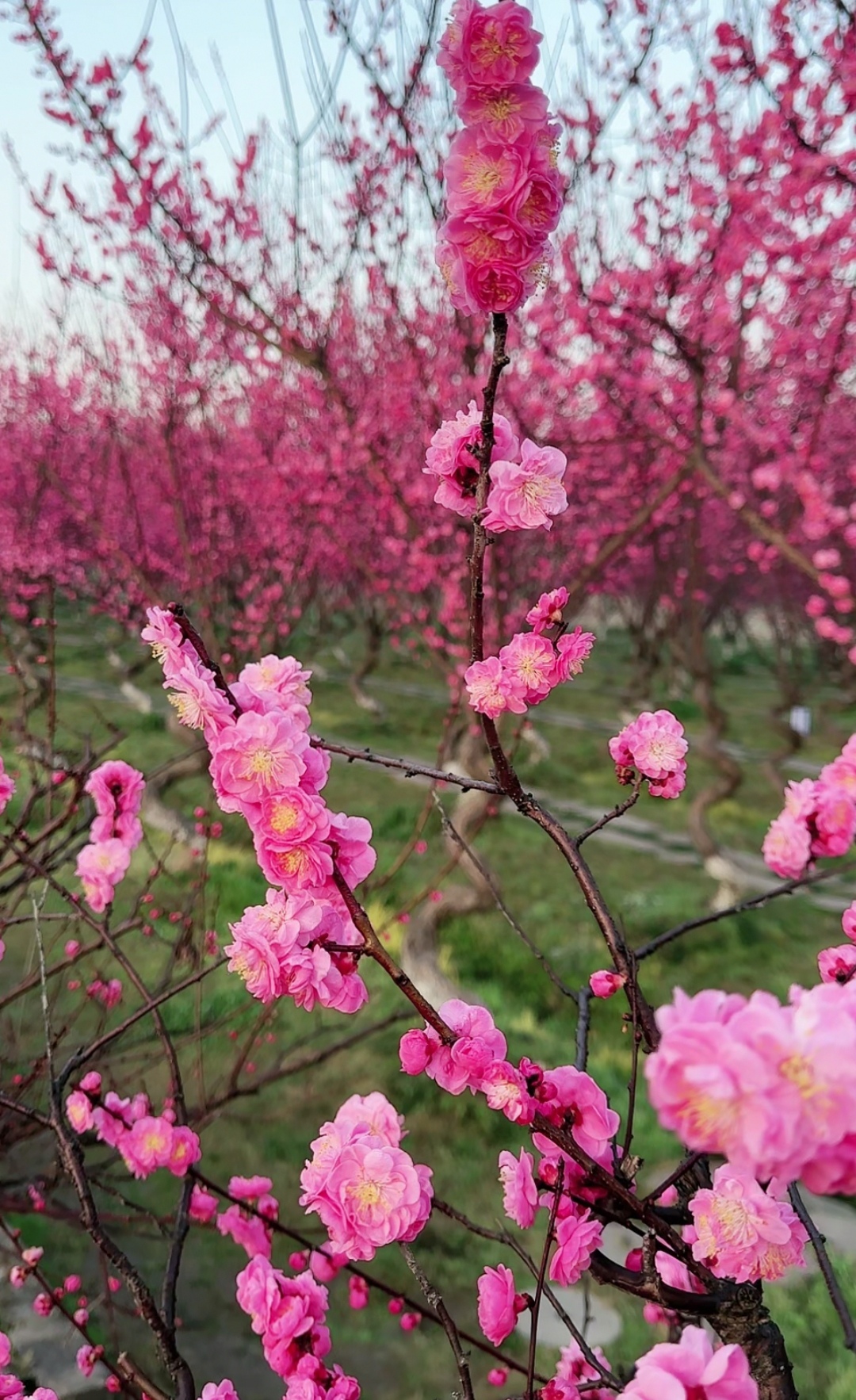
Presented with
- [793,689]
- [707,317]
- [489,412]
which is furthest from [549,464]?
[793,689]

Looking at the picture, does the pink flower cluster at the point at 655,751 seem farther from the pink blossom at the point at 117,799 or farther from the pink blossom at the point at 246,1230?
the pink blossom at the point at 246,1230

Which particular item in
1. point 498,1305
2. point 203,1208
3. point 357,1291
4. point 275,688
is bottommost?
point 357,1291

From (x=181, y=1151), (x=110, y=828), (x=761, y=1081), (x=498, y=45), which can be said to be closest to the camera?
(x=761, y=1081)

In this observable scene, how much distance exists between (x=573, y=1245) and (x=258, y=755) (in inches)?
30.0

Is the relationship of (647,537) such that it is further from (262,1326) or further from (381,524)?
(262,1326)

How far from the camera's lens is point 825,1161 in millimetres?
573

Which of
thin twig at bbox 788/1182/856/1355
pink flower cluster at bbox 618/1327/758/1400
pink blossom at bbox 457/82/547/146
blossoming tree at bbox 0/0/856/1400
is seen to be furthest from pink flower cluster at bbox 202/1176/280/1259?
pink blossom at bbox 457/82/547/146

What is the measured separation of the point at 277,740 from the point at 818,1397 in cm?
323

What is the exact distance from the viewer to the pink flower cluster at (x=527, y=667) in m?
1.18

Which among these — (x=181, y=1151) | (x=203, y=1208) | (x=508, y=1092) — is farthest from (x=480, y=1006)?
(x=203, y=1208)

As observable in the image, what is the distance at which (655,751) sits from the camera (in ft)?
4.26

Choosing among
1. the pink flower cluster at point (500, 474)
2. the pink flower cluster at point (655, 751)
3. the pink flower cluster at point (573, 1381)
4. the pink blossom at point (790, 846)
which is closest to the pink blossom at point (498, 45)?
the pink flower cluster at point (500, 474)

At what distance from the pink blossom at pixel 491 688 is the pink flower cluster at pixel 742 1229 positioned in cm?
65

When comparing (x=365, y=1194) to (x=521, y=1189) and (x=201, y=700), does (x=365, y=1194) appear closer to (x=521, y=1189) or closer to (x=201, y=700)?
A: (x=521, y=1189)
